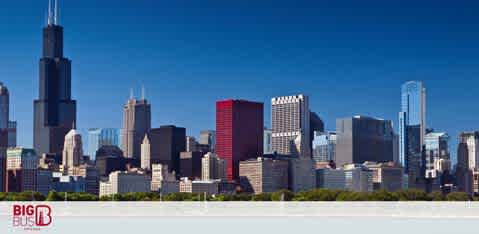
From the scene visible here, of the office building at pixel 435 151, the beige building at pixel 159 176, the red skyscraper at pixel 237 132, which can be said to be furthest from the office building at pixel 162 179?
the office building at pixel 435 151

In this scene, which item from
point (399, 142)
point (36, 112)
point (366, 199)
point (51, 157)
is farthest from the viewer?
point (399, 142)

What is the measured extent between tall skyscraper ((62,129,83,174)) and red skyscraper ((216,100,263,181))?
87.5ft

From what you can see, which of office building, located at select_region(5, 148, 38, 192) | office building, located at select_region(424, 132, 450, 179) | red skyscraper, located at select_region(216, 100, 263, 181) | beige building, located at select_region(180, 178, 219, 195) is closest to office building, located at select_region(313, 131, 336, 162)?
office building, located at select_region(424, 132, 450, 179)

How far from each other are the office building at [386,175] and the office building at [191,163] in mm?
28934

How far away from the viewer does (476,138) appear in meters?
175

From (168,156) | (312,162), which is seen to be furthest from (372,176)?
(168,156)

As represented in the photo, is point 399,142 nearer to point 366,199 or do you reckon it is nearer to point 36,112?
point 36,112

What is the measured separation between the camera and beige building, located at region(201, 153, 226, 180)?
494ft

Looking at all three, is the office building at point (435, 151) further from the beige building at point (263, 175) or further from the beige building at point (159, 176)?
the beige building at point (159, 176)

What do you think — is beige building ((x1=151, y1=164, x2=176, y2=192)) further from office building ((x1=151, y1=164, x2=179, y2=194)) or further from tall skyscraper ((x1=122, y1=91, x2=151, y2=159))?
tall skyscraper ((x1=122, y1=91, x2=151, y2=159))

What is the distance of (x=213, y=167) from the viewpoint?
152 metres

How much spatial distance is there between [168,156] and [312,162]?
2456cm
